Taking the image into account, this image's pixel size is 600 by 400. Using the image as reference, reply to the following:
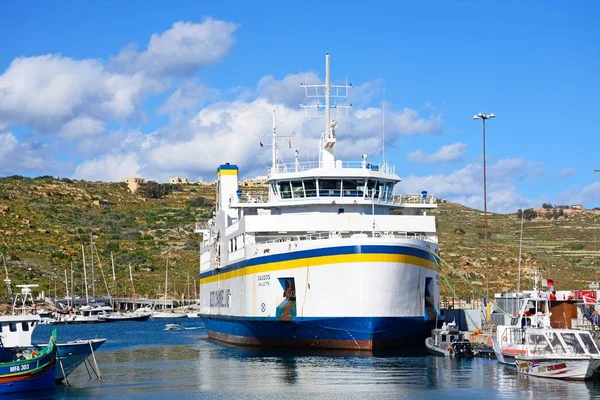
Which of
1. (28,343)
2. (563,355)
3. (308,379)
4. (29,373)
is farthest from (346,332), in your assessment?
(29,373)

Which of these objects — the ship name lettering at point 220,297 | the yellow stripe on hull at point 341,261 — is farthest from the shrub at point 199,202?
the yellow stripe on hull at point 341,261

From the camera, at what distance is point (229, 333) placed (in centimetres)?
5138

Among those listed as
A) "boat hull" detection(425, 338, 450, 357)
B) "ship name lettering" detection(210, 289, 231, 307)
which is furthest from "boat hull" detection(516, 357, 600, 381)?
"ship name lettering" detection(210, 289, 231, 307)

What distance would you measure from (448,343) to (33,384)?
16.9m

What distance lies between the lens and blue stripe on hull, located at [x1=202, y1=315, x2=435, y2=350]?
3947cm

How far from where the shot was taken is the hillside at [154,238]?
337 ft

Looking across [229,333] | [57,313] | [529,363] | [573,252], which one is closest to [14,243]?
[57,313]

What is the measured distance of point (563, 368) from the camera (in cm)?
3184

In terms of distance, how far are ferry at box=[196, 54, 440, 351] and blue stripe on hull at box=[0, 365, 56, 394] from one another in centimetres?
1096

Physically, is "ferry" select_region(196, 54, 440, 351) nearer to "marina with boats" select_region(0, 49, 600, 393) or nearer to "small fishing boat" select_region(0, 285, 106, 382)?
"marina with boats" select_region(0, 49, 600, 393)

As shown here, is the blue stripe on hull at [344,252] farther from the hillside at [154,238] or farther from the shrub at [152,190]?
the shrub at [152,190]

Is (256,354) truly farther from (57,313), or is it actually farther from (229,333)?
(57,313)

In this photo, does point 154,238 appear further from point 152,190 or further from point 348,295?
point 348,295

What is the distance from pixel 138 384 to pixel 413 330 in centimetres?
1206
